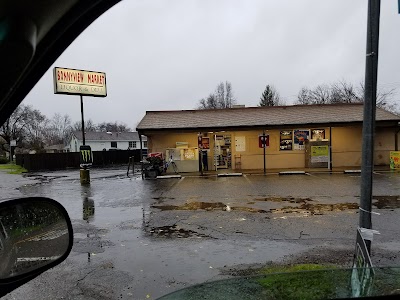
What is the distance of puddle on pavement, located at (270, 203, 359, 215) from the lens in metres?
9.82

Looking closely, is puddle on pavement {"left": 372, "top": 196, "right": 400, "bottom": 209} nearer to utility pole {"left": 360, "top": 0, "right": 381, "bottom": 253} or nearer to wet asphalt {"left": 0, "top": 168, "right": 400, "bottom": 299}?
wet asphalt {"left": 0, "top": 168, "right": 400, "bottom": 299}

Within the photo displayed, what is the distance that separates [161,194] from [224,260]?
8.52 metres

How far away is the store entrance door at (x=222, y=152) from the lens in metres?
24.7

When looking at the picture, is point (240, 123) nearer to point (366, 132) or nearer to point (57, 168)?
point (366, 132)

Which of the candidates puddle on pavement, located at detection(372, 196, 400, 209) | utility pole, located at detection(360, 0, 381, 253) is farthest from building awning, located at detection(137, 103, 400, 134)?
utility pole, located at detection(360, 0, 381, 253)

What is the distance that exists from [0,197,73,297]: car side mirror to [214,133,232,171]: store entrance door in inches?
892

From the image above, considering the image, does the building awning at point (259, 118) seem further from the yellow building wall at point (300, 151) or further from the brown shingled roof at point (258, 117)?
the yellow building wall at point (300, 151)

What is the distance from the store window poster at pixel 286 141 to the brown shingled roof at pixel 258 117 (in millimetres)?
1104

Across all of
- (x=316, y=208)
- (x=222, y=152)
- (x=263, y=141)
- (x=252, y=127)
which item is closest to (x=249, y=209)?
(x=316, y=208)

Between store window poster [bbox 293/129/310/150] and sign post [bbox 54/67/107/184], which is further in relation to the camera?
store window poster [bbox 293/129/310/150]

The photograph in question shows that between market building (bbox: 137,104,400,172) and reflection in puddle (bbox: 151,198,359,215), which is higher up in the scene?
market building (bbox: 137,104,400,172)

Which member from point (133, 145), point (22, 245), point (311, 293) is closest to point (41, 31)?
point (22, 245)

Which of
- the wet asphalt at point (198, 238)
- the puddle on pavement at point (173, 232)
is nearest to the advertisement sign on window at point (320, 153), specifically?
the wet asphalt at point (198, 238)

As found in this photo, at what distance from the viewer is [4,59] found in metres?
1.41
